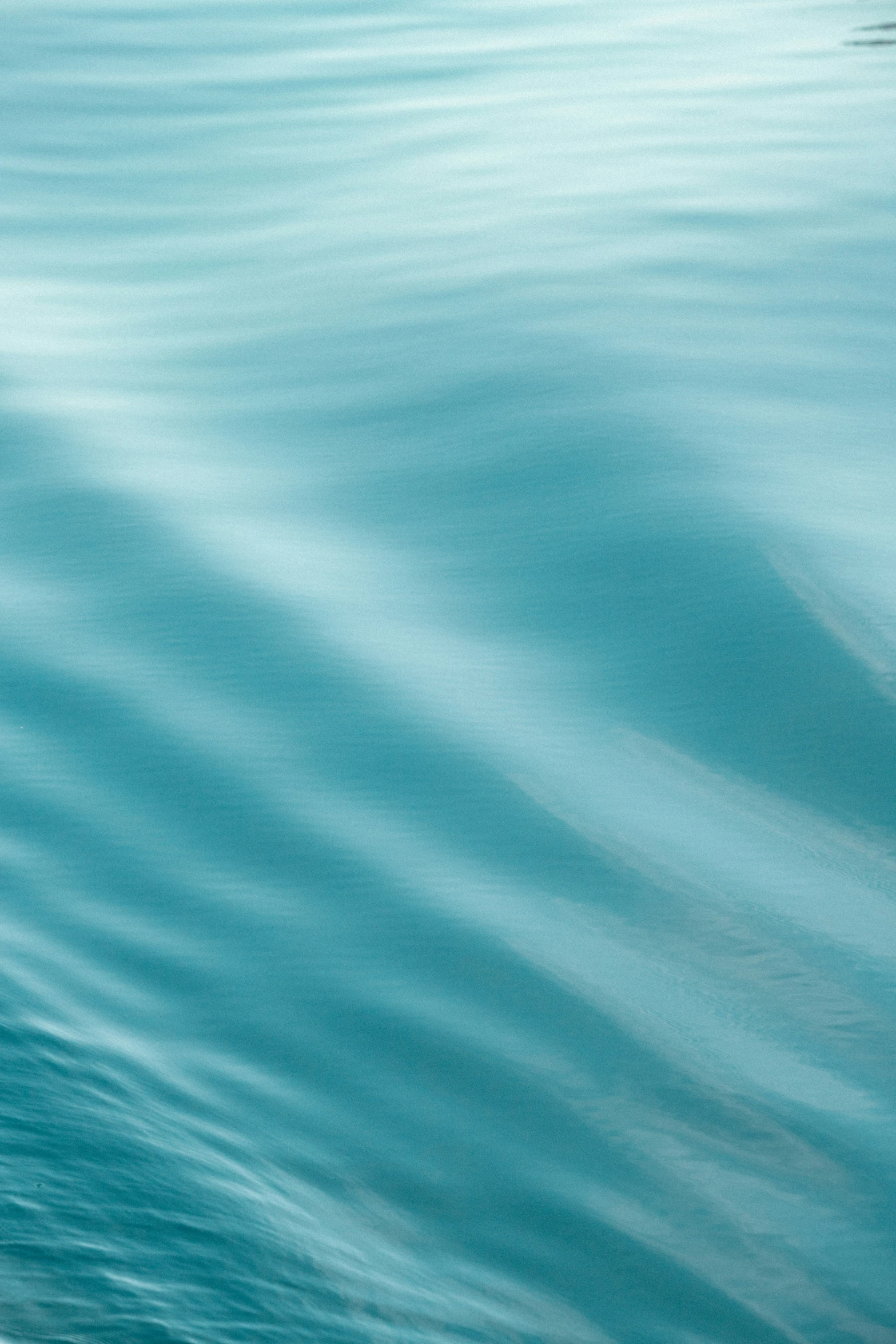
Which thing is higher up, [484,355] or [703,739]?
[484,355]

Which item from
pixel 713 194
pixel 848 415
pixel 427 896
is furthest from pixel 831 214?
pixel 427 896

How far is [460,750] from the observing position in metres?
1.80

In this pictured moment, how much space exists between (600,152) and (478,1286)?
8.65ft

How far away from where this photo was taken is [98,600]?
2.09 meters

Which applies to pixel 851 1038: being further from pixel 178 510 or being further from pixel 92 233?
pixel 92 233

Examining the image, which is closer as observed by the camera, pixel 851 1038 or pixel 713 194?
pixel 851 1038

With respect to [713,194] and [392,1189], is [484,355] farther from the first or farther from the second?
[392,1189]

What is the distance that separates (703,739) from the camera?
5.89 ft

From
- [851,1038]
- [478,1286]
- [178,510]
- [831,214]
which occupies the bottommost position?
[478,1286]

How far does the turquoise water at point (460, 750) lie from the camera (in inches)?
48.7

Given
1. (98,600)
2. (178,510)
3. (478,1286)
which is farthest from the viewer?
(178,510)

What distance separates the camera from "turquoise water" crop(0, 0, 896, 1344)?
1236 millimetres

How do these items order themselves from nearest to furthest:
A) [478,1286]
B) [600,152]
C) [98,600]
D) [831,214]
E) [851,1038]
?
[478,1286], [851,1038], [98,600], [831,214], [600,152]

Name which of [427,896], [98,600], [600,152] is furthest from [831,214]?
[427,896]
